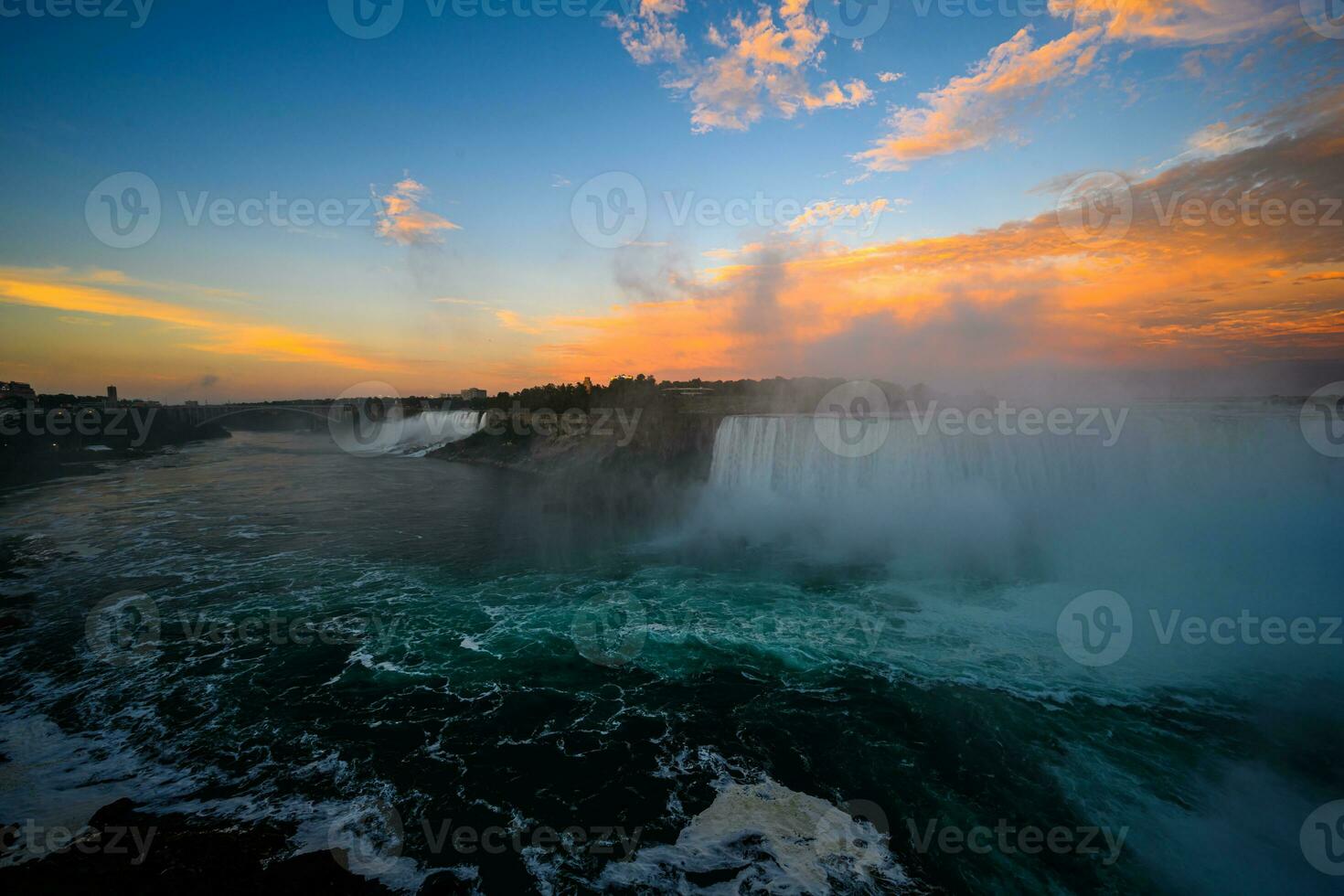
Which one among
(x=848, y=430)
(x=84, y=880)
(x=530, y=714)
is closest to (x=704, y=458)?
(x=848, y=430)

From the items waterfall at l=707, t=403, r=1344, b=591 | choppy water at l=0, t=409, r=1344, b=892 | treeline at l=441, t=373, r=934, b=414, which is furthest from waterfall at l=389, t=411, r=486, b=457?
waterfall at l=707, t=403, r=1344, b=591

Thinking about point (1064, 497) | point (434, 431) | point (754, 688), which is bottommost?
point (754, 688)

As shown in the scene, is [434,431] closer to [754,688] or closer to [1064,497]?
[754,688]

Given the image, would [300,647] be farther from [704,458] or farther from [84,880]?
[704,458]

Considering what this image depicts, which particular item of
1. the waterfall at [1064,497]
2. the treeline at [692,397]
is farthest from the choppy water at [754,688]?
the treeline at [692,397]

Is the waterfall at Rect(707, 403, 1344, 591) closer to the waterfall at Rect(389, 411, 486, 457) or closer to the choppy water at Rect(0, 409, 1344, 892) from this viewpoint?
the choppy water at Rect(0, 409, 1344, 892)

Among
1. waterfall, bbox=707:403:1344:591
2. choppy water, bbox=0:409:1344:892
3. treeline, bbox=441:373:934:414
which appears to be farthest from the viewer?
treeline, bbox=441:373:934:414

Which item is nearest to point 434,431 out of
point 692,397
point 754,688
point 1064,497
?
point 692,397

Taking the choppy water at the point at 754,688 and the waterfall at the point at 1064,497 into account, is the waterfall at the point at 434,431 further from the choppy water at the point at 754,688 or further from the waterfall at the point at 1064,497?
the waterfall at the point at 1064,497
